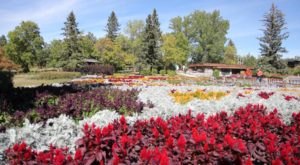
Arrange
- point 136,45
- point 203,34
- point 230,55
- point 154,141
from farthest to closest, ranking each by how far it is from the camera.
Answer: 1. point 230,55
2. point 203,34
3. point 136,45
4. point 154,141

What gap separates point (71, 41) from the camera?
190 ft

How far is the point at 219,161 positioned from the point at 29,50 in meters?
65.0

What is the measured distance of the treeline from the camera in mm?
56281

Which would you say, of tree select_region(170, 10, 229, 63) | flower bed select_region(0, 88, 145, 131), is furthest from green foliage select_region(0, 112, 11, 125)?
tree select_region(170, 10, 229, 63)

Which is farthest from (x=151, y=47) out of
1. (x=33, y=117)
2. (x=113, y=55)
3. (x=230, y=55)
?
(x=33, y=117)

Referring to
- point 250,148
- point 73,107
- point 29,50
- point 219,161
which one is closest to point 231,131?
point 250,148

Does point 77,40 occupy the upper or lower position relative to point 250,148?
upper

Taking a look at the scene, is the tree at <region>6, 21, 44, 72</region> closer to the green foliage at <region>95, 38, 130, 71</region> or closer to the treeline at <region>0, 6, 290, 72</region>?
the treeline at <region>0, 6, 290, 72</region>

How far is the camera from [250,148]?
11.4 ft

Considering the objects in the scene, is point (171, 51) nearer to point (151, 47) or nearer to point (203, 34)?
point (151, 47)

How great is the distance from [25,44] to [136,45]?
24.0 meters

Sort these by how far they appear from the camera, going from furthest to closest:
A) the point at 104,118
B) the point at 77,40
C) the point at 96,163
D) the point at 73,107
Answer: the point at 77,40 < the point at 73,107 < the point at 104,118 < the point at 96,163

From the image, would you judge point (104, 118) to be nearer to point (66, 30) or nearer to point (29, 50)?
point (66, 30)

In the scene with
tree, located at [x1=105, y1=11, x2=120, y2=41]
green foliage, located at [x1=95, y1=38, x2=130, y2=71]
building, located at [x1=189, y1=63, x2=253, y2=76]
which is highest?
tree, located at [x1=105, y1=11, x2=120, y2=41]
